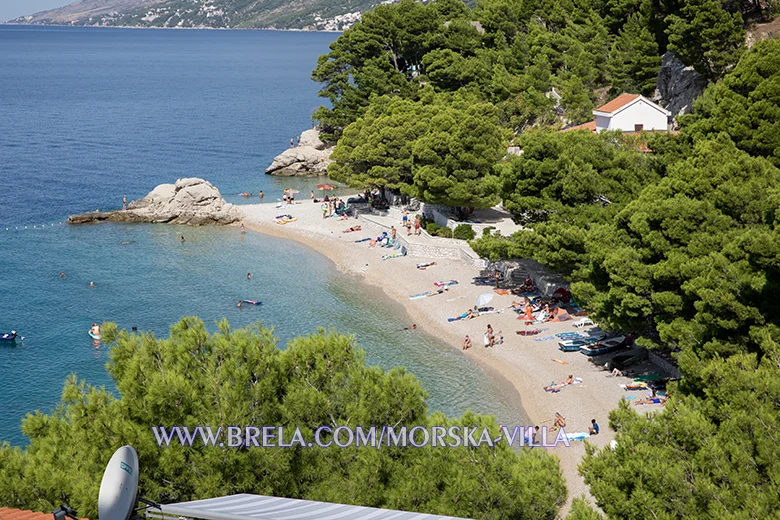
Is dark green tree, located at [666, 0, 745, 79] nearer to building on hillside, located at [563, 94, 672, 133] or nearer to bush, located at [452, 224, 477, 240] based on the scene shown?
building on hillside, located at [563, 94, 672, 133]

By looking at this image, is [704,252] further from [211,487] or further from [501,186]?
[211,487]

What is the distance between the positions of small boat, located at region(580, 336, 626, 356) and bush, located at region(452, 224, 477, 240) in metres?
14.2

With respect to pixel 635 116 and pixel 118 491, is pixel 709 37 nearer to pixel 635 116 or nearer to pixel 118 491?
pixel 635 116

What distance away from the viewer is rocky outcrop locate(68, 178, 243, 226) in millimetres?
51812

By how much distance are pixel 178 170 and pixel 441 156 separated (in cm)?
3244

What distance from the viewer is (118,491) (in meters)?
10.1

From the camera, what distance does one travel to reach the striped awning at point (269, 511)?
10.3 meters

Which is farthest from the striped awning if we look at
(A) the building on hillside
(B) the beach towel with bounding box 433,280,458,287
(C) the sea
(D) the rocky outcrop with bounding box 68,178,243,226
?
(D) the rocky outcrop with bounding box 68,178,243,226

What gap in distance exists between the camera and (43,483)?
13133 mm

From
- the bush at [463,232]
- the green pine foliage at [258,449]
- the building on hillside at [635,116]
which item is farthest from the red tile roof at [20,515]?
the building on hillside at [635,116]

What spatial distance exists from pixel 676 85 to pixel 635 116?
4239 millimetres

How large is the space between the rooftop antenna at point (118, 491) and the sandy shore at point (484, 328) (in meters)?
13.1

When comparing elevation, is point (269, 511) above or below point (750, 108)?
below

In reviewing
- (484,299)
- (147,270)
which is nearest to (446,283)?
(484,299)
